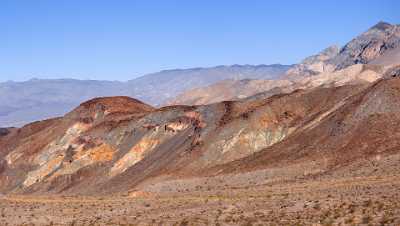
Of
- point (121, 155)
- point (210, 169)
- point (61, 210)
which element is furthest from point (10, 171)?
point (61, 210)

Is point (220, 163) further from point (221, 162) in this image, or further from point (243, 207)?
point (243, 207)

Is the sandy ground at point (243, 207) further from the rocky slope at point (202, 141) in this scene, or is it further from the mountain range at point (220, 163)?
the rocky slope at point (202, 141)

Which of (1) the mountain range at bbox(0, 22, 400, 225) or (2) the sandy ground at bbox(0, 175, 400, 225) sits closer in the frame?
(2) the sandy ground at bbox(0, 175, 400, 225)

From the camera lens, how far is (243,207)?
3319 cm

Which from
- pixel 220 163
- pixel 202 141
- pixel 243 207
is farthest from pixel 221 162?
pixel 243 207

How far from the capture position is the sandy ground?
2848 centimetres

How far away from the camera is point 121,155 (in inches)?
3359

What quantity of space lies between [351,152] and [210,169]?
50.8 ft

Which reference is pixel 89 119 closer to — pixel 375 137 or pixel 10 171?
pixel 10 171

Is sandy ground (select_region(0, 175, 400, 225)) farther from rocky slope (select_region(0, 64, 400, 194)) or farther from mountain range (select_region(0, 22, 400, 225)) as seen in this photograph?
rocky slope (select_region(0, 64, 400, 194))

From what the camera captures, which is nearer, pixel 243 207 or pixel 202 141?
pixel 243 207

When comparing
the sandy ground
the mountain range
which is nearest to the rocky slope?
the mountain range

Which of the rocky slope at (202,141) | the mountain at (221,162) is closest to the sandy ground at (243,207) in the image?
the mountain at (221,162)

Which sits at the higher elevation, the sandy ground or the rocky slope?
the rocky slope
